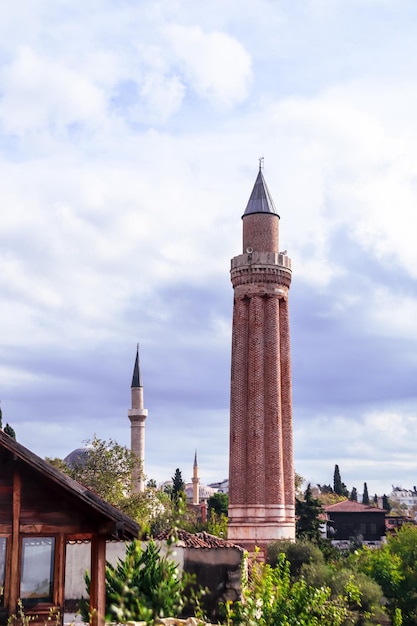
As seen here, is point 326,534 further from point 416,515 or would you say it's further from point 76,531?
point 76,531

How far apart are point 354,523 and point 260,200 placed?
44.6 m

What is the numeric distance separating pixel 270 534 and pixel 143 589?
20904 mm

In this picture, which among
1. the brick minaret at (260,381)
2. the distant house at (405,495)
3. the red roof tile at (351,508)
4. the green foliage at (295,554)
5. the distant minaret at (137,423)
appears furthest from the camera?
the distant house at (405,495)

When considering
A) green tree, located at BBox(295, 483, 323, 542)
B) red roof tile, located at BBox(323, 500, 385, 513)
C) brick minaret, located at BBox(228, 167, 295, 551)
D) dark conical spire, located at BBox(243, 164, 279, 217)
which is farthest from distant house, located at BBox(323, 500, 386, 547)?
dark conical spire, located at BBox(243, 164, 279, 217)

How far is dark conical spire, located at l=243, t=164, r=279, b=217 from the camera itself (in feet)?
133

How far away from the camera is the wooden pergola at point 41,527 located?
1143 cm

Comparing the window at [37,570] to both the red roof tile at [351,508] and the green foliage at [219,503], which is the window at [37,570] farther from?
the green foliage at [219,503]

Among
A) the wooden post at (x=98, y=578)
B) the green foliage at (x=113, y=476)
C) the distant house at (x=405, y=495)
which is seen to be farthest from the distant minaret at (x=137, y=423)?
the distant house at (x=405, y=495)

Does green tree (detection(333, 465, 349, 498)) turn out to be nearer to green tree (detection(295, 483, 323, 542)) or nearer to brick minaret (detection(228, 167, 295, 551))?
green tree (detection(295, 483, 323, 542))

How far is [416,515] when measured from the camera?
109250 millimetres

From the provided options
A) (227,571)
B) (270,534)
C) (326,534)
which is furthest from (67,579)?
(326,534)

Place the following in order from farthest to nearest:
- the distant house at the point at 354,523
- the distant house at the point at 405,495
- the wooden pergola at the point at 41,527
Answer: the distant house at the point at 405,495 → the distant house at the point at 354,523 → the wooden pergola at the point at 41,527

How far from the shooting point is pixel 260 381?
39094 millimetres

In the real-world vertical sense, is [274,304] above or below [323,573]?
above
